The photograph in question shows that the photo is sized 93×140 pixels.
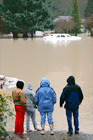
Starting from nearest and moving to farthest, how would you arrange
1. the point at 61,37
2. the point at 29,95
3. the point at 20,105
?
1. the point at 20,105
2. the point at 29,95
3. the point at 61,37

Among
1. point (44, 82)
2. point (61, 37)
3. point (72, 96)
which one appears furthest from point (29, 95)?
point (61, 37)

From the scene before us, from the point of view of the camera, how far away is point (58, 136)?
313 inches

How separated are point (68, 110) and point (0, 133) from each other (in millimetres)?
1947

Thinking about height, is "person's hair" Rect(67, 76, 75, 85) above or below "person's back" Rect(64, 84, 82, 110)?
above

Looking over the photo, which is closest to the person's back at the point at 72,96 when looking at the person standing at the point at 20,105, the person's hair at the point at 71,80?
the person's hair at the point at 71,80

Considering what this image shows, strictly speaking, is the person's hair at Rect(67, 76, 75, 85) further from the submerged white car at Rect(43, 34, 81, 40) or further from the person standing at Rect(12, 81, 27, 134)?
the submerged white car at Rect(43, 34, 81, 40)

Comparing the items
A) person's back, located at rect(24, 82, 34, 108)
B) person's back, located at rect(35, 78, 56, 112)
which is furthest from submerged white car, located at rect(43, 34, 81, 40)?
person's back, located at rect(35, 78, 56, 112)

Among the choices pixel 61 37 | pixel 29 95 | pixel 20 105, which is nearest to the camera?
pixel 20 105

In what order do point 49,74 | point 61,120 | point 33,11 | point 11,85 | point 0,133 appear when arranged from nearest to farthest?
point 0,133
point 61,120
point 11,85
point 49,74
point 33,11

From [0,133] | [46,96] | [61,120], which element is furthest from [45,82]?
[61,120]

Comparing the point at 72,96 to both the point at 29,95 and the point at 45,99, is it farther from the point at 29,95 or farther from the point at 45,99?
the point at 29,95

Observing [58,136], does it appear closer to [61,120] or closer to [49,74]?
[61,120]

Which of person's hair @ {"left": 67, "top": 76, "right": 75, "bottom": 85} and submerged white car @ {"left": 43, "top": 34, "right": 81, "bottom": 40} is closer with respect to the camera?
person's hair @ {"left": 67, "top": 76, "right": 75, "bottom": 85}

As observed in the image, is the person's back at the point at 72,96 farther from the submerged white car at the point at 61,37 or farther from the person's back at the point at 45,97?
the submerged white car at the point at 61,37
